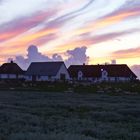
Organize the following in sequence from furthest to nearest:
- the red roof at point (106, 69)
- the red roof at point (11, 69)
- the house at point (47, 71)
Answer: the red roof at point (11, 69) → the red roof at point (106, 69) → the house at point (47, 71)

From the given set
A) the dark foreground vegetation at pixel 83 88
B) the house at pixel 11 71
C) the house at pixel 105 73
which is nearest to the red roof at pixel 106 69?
the house at pixel 105 73

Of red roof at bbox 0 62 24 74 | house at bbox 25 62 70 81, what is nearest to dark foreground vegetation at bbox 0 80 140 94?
house at bbox 25 62 70 81

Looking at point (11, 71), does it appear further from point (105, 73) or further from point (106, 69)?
point (106, 69)

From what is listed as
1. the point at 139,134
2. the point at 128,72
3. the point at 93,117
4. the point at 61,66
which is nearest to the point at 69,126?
the point at 139,134

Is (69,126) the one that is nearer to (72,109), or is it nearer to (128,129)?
(128,129)

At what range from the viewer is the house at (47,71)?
442 ft

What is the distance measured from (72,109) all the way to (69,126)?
11.7m

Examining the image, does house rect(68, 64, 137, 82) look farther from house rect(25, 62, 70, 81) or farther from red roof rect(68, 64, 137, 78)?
house rect(25, 62, 70, 81)

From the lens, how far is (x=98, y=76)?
482 feet

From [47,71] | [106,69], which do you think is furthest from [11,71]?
[106,69]

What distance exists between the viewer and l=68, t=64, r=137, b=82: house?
144 metres

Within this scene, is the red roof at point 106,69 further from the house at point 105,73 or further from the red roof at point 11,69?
the red roof at point 11,69

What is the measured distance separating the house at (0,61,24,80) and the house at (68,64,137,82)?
693 inches

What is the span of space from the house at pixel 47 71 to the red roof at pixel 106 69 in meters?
10.5
